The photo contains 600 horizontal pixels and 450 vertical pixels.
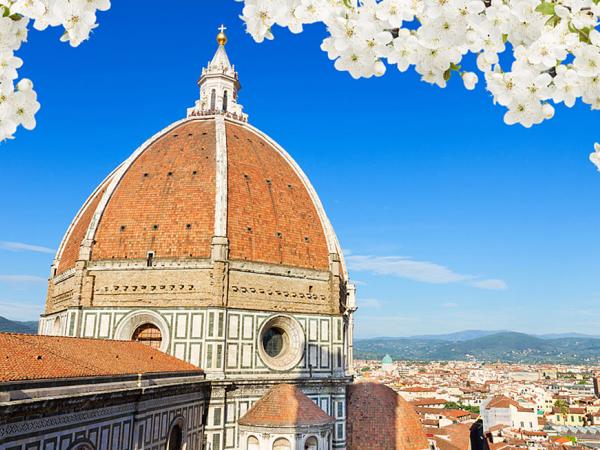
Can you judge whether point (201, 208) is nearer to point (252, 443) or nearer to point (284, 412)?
point (284, 412)

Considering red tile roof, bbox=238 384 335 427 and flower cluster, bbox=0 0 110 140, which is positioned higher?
flower cluster, bbox=0 0 110 140

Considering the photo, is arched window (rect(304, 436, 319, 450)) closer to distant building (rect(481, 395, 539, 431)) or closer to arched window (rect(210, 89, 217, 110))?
arched window (rect(210, 89, 217, 110))

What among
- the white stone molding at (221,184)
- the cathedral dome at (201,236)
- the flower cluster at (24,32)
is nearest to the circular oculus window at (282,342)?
the cathedral dome at (201,236)

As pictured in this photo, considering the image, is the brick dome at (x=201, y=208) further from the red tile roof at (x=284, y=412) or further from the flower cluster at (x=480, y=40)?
the flower cluster at (x=480, y=40)

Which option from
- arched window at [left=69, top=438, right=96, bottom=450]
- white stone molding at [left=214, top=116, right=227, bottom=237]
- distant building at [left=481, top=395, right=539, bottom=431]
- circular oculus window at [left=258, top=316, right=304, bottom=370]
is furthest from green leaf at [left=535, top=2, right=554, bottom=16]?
distant building at [left=481, top=395, right=539, bottom=431]

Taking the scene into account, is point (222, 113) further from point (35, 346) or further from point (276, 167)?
point (35, 346)

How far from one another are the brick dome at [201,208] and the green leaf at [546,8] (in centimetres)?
1934

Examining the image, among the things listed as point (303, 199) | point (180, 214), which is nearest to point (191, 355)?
point (180, 214)

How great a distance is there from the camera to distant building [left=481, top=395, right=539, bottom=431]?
226ft

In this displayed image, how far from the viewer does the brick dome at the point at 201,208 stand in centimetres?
2161

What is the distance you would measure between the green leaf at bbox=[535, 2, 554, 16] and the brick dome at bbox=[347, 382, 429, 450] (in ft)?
72.9

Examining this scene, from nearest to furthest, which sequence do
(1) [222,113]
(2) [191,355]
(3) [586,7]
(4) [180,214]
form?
(3) [586,7] → (2) [191,355] → (4) [180,214] → (1) [222,113]

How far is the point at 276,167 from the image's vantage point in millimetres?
25703

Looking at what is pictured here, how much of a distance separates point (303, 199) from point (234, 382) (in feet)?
29.1
